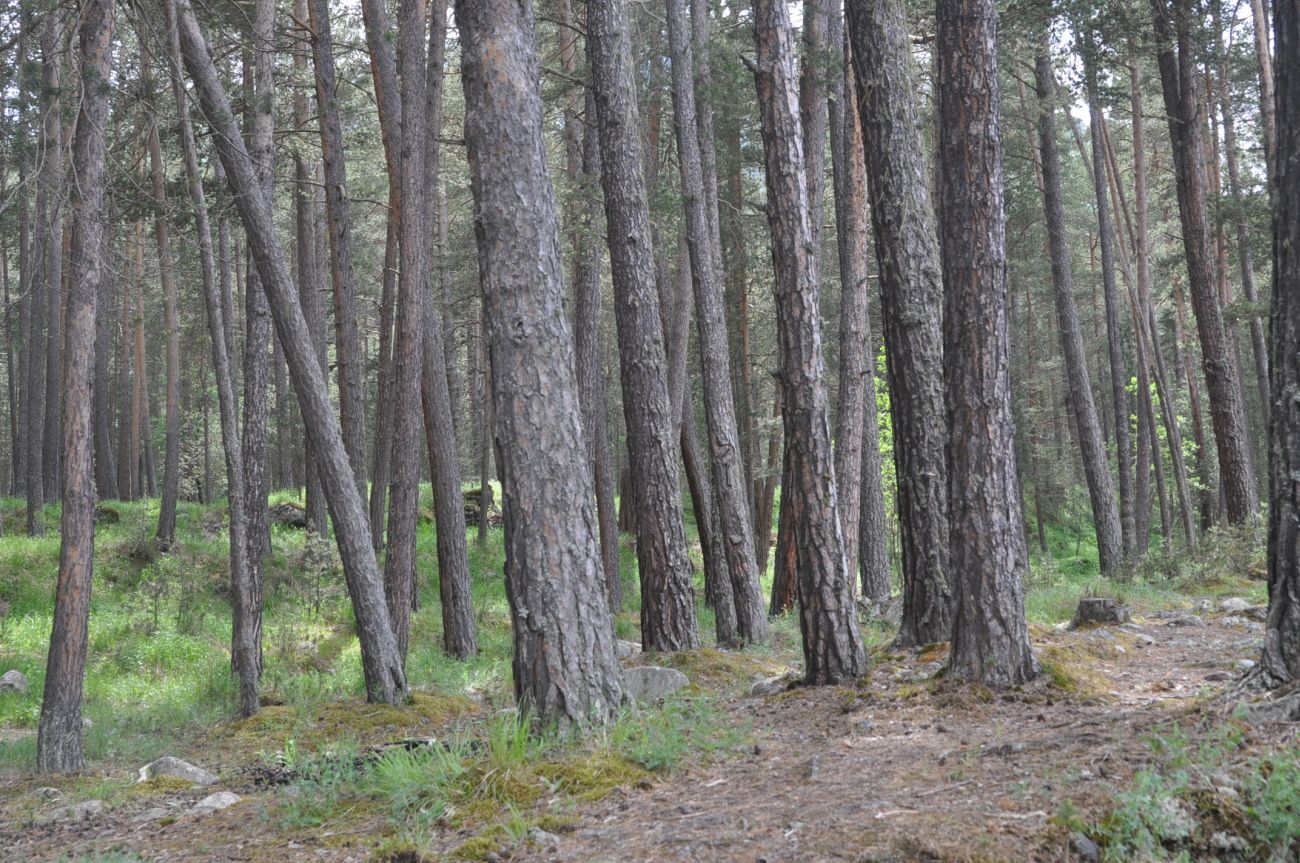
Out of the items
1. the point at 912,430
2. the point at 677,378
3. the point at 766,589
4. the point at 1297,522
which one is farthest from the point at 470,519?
the point at 1297,522

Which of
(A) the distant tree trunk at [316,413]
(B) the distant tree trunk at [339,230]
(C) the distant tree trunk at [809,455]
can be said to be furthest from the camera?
(B) the distant tree trunk at [339,230]

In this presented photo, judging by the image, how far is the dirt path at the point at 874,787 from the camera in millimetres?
3328

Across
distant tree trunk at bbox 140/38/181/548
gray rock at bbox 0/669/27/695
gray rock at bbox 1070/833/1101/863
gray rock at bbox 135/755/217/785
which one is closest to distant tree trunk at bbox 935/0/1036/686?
gray rock at bbox 1070/833/1101/863

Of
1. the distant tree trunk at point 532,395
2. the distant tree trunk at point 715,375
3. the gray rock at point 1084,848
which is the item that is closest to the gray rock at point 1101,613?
the distant tree trunk at point 715,375

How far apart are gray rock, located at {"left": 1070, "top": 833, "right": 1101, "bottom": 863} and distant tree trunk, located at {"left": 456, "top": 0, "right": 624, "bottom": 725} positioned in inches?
101

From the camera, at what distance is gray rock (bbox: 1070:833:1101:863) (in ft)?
9.80

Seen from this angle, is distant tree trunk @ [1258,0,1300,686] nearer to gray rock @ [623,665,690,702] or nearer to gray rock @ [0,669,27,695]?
gray rock @ [623,665,690,702]

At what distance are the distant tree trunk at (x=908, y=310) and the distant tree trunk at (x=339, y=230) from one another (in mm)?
7214

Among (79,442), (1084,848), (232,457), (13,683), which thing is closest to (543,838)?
(1084,848)

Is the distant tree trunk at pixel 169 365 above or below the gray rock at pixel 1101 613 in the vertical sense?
above

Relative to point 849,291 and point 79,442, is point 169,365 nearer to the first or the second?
point 79,442

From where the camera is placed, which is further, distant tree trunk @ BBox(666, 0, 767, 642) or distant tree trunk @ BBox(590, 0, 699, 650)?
distant tree trunk @ BBox(666, 0, 767, 642)

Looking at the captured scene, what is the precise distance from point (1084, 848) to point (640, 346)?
6780 millimetres

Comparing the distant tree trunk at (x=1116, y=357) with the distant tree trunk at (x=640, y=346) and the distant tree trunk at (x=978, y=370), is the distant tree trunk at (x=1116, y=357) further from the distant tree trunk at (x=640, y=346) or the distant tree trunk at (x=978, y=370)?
the distant tree trunk at (x=978, y=370)
